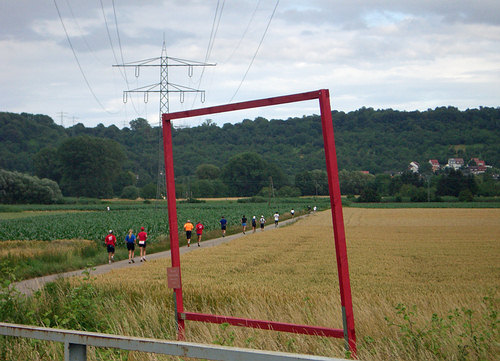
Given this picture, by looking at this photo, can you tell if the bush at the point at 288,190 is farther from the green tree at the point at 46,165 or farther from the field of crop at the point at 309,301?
the green tree at the point at 46,165

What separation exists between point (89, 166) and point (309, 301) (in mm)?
108236

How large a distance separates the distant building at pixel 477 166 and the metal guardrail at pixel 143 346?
4493 inches

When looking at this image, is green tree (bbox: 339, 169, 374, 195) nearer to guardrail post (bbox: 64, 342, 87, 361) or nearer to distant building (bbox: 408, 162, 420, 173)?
distant building (bbox: 408, 162, 420, 173)

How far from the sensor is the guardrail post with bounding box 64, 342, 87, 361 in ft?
12.5

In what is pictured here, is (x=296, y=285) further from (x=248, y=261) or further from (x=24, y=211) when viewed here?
(x=24, y=211)

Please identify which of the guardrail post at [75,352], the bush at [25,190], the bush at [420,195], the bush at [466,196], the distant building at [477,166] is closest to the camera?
the guardrail post at [75,352]

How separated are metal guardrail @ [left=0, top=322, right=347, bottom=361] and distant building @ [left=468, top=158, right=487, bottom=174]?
11411cm

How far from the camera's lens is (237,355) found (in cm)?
314

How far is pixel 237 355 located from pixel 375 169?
327 ft

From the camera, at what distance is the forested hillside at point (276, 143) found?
58.3 meters

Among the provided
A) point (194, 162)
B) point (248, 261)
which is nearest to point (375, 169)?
point (194, 162)

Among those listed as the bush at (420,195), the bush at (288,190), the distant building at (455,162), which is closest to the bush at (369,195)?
the bush at (420,195)

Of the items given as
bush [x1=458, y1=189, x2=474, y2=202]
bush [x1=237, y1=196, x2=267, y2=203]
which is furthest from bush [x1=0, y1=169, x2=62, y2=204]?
bush [x1=458, y1=189, x2=474, y2=202]

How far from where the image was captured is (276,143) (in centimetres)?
5459
